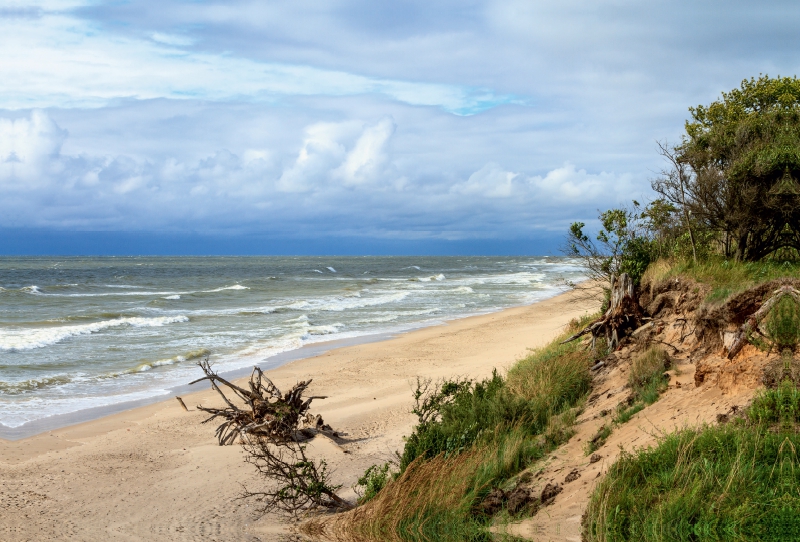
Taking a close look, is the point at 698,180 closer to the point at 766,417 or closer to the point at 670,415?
the point at 670,415

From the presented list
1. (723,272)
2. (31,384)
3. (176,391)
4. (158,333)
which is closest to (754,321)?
(723,272)

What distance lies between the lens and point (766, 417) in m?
5.73

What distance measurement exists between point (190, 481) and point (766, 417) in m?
6.70

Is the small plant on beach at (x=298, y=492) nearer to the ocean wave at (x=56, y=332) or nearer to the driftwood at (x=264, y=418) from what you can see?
the driftwood at (x=264, y=418)

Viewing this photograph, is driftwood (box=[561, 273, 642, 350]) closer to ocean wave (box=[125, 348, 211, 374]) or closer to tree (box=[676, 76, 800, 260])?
tree (box=[676, 76, 800, 260])

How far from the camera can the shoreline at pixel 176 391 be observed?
11664 millimetres

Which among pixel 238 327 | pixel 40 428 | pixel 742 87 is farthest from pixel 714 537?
pixel 238 327

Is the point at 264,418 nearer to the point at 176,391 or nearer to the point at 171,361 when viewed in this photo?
the point at 176,391

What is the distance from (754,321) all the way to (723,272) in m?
2.40

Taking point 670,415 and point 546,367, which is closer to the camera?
point 670,415

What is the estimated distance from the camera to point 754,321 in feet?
23.1

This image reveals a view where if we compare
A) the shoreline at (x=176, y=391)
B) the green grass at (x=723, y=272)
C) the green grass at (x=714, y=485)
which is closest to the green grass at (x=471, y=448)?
the green grass at (x=714, y=485)

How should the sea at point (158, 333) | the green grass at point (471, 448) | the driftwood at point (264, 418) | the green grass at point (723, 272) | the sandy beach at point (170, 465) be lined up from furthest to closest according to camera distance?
the sea at point (158, 333) < the driftwood at point (264, 418) < the green grass at point (723, 272) < the sandy beach at point (170, 465) < the green grass at point (471, 448)

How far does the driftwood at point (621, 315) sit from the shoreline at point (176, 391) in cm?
910
